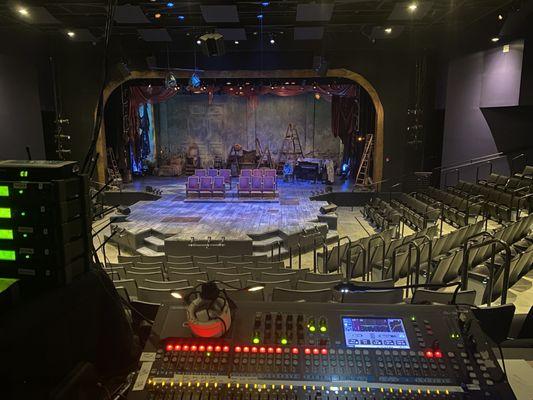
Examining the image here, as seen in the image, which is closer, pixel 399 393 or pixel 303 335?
pixel 399 393

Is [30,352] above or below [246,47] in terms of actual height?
below

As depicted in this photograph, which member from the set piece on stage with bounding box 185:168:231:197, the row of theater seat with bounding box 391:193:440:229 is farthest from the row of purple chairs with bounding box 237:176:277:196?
the row of theater seat with bounding box 391:193:440:229

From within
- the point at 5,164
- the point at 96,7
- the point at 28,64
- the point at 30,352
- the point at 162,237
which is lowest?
the point at 162,237

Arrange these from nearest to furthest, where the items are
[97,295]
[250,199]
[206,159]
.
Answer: [97,295] → [250,199] → [206,159]

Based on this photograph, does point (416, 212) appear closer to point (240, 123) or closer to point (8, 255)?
point (8, 255)

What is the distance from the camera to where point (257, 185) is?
13492 mm

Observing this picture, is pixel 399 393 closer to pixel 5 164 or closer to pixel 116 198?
pixel 5 164

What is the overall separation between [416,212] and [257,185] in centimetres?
527

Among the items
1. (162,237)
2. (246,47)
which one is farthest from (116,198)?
(246,47)

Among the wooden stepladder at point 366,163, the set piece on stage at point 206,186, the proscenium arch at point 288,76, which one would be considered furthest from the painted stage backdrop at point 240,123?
the set piece on stage at point 206,186

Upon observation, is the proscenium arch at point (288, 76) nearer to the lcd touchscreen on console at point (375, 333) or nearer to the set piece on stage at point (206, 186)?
the set piece on stage at point (206, 186)

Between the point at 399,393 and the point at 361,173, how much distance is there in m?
14.4

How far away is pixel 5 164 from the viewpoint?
1427 millimetres

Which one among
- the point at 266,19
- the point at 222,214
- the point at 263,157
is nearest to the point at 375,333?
the point at 222,214
